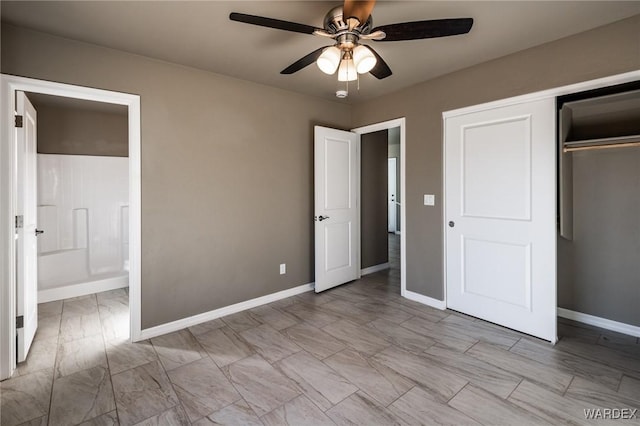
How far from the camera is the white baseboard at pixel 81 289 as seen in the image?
3.57 metres

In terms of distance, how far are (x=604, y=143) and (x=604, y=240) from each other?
3.05 ft

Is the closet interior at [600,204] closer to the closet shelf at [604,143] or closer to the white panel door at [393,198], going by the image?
the closet shelf at [604,143]

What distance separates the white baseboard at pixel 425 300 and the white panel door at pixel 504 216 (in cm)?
10

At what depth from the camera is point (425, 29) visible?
1703mm

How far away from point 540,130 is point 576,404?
6.65 feet

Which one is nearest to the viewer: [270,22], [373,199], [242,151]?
[270,22]

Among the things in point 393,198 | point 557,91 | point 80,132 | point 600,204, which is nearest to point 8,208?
point 80,132

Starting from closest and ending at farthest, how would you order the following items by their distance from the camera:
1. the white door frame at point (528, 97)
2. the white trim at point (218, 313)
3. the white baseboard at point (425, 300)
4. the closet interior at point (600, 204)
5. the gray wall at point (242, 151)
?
the white door frame at point (528, 97) < the gray wall at point (242, 151) < the closet interior at point (600, 204) < the white trim at point (218, 313) < the white baseboard at point (425, 300)

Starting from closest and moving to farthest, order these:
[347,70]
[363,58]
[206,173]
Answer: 1. [363,58]
2. [347,70]
3. [206,173]

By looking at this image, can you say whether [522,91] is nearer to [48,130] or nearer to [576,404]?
[576,404]

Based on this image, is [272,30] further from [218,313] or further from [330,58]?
[218,313]

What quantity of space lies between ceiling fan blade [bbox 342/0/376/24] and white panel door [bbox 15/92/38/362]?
252cm

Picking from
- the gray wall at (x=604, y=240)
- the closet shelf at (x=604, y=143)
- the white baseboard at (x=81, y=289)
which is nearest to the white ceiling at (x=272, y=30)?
the closet shelf at (x=604, y=143)

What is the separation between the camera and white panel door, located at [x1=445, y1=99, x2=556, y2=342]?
2535 mm
